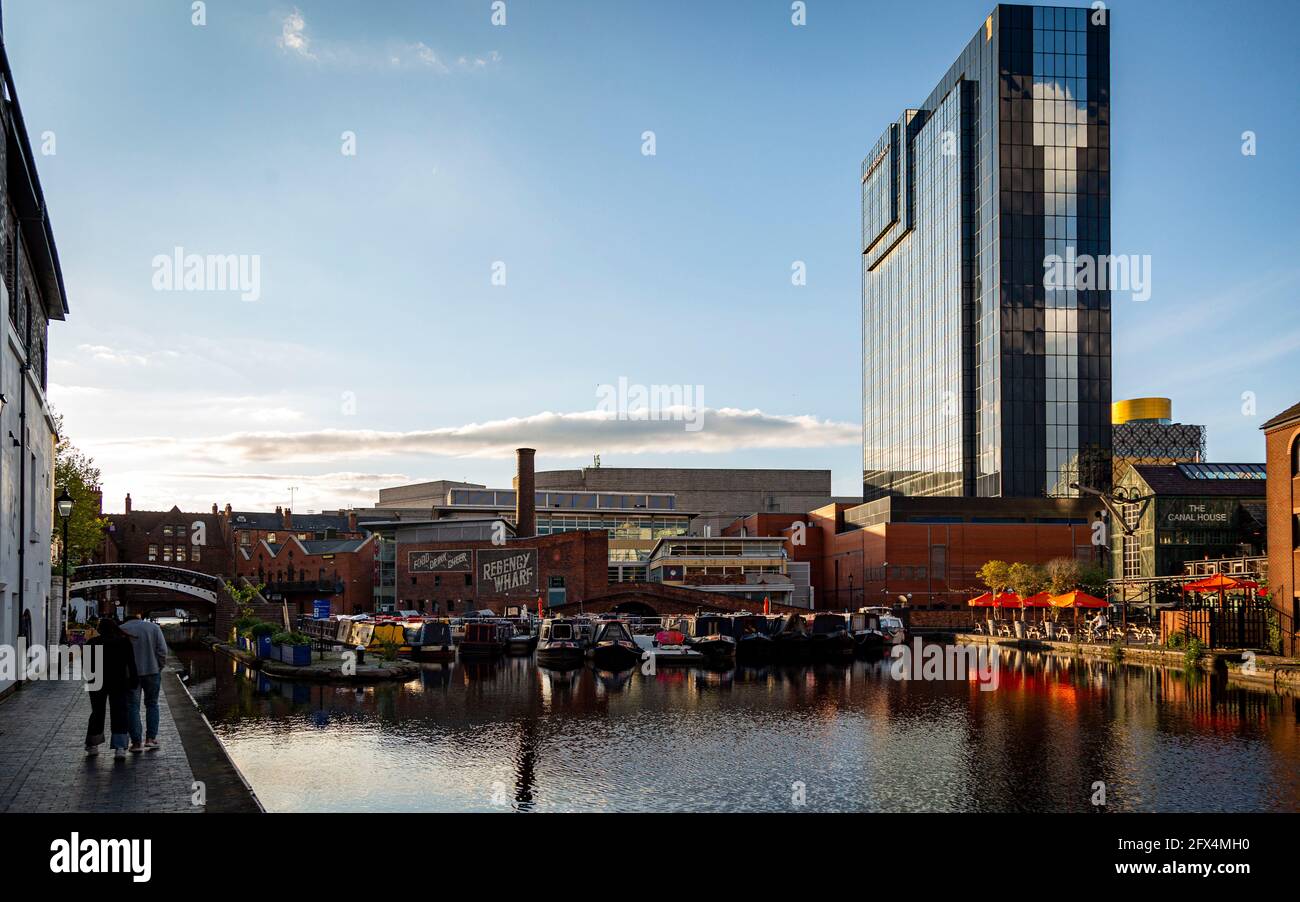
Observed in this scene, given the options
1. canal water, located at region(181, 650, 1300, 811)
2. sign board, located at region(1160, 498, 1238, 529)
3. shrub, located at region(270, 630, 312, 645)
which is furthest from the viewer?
sign board, located at region(1160, 498, 1238, 529)

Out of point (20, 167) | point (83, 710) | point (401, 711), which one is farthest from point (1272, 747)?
point (20, 167)

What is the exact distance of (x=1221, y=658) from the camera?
125ft

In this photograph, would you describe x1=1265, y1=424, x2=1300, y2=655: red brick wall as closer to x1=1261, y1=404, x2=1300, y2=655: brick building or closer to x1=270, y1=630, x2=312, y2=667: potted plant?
x1=1261, y1=404, x2=1300, y2=655: brick building

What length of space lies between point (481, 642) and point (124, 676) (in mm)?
37535

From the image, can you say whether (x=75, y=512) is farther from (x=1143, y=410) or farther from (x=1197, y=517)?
(x=1143, y=410)

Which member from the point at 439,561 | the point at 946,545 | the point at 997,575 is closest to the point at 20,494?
the point at 439,561

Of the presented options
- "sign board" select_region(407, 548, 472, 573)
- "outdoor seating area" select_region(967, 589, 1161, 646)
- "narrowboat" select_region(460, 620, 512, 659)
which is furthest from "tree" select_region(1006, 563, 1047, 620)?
"sign board" select_region(407, 548, 472, 573)

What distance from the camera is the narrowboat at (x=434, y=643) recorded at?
5109 cm

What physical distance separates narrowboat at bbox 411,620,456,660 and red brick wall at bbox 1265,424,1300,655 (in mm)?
33455

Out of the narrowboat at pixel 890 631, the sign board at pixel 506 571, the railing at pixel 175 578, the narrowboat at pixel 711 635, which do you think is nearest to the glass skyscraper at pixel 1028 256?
the narrowboat at pixel 890 631

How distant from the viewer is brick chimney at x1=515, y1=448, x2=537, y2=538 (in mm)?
86562

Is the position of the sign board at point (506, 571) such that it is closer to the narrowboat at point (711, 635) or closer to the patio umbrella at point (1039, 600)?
the narrowboat at point (711, 635)

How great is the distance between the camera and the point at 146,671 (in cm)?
1616
